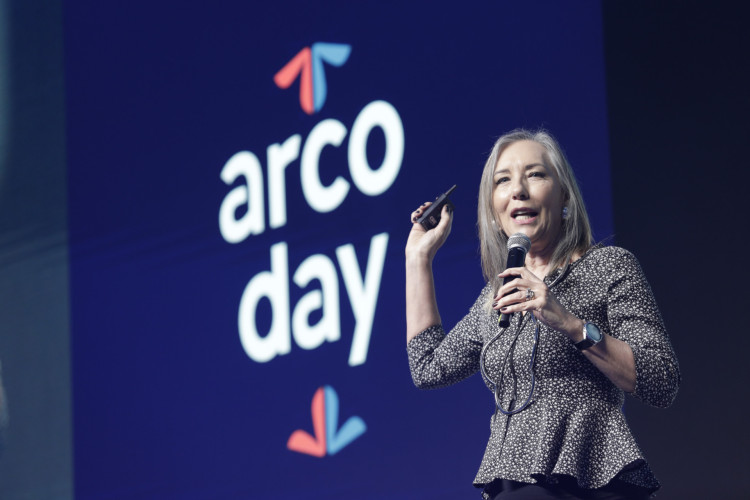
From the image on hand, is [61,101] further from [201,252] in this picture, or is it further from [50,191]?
[201,252]

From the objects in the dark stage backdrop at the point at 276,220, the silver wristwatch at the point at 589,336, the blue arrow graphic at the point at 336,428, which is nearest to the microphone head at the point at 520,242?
the silver wristwatch at the point at 589,336

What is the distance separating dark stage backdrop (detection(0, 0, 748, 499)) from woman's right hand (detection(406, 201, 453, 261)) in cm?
146

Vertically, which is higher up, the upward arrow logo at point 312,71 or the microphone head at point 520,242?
the upward arrow logo at point 312,71

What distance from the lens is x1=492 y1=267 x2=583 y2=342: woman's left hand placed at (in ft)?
4.50

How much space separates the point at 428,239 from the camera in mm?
1854

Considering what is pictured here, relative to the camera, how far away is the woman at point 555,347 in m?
1.43

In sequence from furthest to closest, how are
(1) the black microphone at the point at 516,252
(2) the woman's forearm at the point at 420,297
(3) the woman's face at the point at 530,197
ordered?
(2) the woman's forearm at the point at 420,297 < (3) the woman's face at the point at 530,197 < (1) the black microphone at the point at 516,252

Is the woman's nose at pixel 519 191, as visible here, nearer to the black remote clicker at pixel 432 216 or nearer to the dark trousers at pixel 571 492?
the black remote clicker at pixel 432 216

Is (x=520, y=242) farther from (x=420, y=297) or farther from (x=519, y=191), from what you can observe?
(x=420, y=297)

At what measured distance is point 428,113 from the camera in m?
3.54

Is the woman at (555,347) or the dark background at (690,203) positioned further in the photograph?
the dark background at (690,203)

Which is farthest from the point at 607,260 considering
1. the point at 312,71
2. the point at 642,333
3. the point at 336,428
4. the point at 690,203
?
the point at 312,71

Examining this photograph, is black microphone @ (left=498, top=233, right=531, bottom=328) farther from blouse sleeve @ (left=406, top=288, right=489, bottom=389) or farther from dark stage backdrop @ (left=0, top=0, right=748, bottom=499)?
dark stage backdrop @ (left=0, top=0, right=748, bottom=499)

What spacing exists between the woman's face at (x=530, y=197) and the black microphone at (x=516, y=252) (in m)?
0.07
